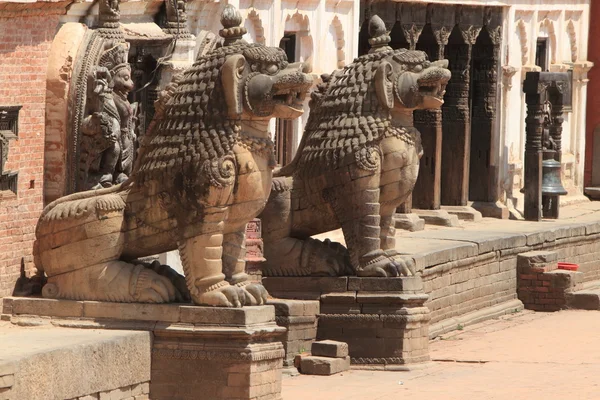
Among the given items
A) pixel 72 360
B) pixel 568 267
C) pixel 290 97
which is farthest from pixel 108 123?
pixel 568 267

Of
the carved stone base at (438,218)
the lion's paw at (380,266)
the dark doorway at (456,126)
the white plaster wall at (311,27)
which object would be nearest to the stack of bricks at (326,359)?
the lion's paw at (380,266)

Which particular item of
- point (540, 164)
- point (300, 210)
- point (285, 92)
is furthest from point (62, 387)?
point (540, 164)

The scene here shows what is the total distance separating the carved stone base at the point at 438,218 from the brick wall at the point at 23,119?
384 inches

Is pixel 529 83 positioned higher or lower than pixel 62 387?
higher

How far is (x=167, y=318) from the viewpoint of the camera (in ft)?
49.3

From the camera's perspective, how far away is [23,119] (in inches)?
626

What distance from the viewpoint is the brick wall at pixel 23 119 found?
15617 millimetres

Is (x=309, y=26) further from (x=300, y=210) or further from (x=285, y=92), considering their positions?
(x=285, y=92)

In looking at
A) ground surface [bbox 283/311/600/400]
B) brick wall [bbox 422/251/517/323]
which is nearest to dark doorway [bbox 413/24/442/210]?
brick wall [bbox 422/251/517/323]

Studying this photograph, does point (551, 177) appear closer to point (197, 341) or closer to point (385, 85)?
point (385, 85)

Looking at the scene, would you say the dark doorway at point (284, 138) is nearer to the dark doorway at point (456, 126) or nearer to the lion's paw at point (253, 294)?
the dark doorway at point (456, 126)

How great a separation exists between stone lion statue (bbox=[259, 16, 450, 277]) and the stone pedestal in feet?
0.45

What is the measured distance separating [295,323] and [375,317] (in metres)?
0.79

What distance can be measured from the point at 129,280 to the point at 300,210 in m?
3.27
